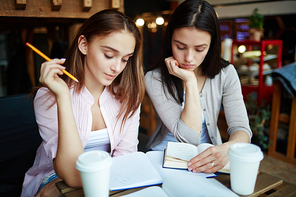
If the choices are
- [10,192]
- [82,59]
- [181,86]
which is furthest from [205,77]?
[10,192]

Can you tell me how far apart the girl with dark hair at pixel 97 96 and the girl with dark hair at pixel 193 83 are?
184mm

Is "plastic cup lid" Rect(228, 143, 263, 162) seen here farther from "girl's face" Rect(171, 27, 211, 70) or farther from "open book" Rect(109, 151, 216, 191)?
"girl's face" Rect(171, 27, 211, 70)

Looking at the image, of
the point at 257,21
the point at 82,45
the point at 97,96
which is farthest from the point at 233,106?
the point at 257,21

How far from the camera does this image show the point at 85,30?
49.2 inches

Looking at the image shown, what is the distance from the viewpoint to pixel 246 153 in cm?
71

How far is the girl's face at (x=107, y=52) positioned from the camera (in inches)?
45.4

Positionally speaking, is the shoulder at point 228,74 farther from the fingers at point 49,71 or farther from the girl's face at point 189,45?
the fingers at point 49,71

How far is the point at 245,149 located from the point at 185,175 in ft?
0.81

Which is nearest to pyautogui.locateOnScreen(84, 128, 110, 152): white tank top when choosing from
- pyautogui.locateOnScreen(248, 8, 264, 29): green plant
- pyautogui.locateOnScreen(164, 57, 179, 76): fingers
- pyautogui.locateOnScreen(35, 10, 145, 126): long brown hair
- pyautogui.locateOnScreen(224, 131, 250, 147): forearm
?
pyautogui.locateOnScreen(35, 10, 145, 126): long brown hair

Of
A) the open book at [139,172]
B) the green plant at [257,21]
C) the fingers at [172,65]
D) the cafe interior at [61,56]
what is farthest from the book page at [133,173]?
the green plant at [257,21]

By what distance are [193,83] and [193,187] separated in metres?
0.71

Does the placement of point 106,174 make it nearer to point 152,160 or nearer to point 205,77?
point 152,160

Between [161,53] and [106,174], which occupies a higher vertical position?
[161,53]

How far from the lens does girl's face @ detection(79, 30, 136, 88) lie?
115 cm
